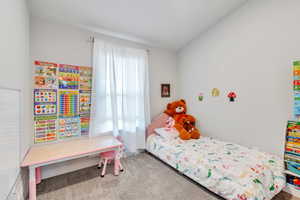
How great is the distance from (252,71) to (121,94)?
2296mm

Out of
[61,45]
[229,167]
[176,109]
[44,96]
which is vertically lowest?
[229,167]

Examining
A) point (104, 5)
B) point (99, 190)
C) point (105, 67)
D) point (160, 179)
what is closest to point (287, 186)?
point (160, 179)

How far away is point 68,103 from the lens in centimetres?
206

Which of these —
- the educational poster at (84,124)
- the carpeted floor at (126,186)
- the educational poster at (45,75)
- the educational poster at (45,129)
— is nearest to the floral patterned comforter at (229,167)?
the carpeted floor at (126,186)

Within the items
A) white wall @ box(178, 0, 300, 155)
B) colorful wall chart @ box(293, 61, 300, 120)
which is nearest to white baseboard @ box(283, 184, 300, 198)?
white wall @ box(178, 0, 300, 155)

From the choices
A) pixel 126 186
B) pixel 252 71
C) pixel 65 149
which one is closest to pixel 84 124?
pixel 65 149

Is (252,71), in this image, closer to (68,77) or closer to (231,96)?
(231,96)

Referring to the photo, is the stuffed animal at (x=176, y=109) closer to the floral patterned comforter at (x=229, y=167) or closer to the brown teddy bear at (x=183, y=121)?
the brown teddy bear at (x=183, y=121)

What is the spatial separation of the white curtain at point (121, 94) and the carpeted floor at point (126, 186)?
0.64 metres

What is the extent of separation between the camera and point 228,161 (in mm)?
1628

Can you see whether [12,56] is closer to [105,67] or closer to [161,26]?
[105,67]

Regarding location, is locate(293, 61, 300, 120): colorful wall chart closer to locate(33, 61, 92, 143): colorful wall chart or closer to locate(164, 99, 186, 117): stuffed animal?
locate(164, 99, 186, 117): stuffed animal

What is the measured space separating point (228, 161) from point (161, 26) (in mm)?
2473

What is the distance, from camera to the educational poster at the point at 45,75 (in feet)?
6.08
